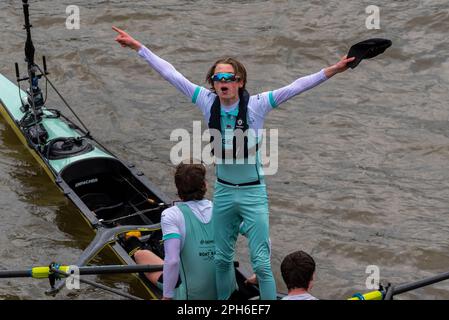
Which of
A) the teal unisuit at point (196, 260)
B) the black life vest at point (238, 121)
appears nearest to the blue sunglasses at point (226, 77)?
the black life vest at point (238, 121)

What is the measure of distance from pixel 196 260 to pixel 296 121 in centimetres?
721

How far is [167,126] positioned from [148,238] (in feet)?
16.6

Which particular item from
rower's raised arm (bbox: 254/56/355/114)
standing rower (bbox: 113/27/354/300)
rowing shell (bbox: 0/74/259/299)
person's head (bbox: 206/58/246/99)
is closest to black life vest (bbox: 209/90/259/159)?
standing rower (bbox: 113/27/354/300)

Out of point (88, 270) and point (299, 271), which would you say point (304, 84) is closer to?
point (299, 271)

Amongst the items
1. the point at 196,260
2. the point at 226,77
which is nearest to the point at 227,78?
the point at 226,77

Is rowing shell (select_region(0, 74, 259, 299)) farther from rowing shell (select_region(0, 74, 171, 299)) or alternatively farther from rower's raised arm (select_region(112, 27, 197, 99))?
rower's raised arm (select_region(112, 27, 197, 99))

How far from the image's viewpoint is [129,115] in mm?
14703

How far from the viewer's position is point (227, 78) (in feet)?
23.2

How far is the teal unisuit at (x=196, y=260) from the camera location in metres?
7.25

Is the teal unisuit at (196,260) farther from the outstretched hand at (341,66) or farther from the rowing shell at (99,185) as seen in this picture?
the rowing shell at (99,185)

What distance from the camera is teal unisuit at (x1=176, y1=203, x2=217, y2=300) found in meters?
7.25

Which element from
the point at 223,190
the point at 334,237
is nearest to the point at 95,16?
the point at 334,237

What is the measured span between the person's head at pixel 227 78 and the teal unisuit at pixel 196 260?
1155mm
